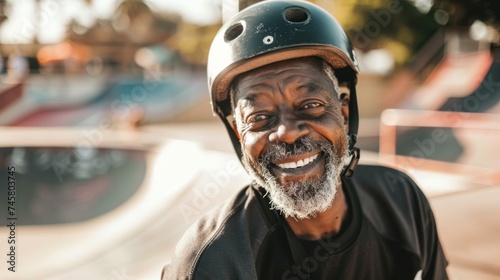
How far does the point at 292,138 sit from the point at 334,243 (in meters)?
0.50

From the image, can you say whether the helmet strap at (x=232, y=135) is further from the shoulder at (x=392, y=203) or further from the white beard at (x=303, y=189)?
the shoulder at (x=392, y=203)

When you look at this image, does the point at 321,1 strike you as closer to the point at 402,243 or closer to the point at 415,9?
the point at 415,9

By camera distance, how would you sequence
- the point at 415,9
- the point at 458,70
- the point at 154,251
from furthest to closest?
the point at 415,9
the point at 458,70
the point at 154,251

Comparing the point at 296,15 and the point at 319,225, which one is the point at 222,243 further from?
the point at 296,15

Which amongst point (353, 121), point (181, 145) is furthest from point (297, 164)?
point (181, 145)

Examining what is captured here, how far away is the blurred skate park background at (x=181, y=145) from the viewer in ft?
17.8

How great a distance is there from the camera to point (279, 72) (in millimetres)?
2080

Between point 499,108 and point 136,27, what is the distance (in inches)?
1791

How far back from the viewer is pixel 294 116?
2.01 meters

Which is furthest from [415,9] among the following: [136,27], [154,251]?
[136,27]

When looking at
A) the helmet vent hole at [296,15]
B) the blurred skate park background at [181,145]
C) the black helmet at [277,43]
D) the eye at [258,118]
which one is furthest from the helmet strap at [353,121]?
the blurred skate park background at [181,145]

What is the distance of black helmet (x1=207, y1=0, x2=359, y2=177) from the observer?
2.14 meters

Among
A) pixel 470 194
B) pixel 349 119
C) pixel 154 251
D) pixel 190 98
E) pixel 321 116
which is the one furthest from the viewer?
pixel 190 98

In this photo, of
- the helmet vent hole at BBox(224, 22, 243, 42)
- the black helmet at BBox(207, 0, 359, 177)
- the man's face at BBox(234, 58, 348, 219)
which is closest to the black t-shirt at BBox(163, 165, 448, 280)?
the man's face at BBox(234, 58, 348, 219)
